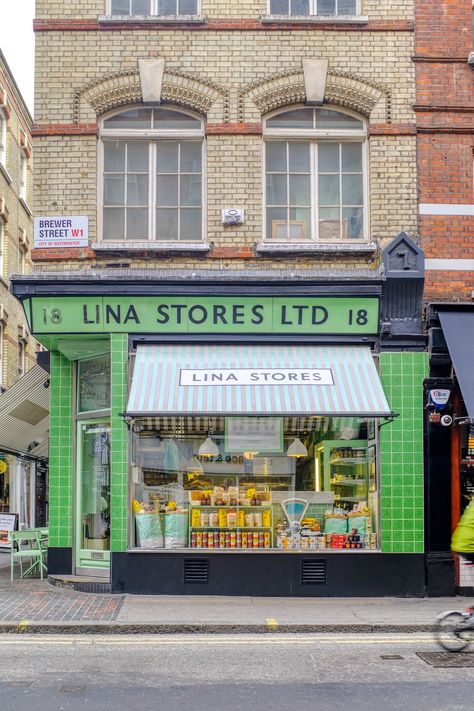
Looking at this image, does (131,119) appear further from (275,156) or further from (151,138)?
(275,156)

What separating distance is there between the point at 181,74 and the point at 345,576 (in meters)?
7.81

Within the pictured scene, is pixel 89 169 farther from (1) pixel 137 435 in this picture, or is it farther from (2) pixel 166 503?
(2) pixel 166 503

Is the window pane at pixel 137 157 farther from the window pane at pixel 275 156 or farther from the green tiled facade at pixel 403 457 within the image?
the green tiled facade at pixel 403 457

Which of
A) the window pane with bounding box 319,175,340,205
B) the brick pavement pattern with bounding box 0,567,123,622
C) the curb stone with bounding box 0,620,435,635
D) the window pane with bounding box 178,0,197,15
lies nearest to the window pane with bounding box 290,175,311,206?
the window pane with bounding box 319,175,340,205

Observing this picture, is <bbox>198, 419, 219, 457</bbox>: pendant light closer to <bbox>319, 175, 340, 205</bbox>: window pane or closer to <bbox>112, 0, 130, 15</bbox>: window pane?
<bbox>319, 175, 340, 205</bbox>: window pane

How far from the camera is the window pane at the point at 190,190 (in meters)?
14.8

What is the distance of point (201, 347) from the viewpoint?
554 inches

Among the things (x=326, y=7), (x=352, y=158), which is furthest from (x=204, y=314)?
(x=326, y=7)

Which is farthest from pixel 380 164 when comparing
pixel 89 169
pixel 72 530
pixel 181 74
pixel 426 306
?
pixel 72 530

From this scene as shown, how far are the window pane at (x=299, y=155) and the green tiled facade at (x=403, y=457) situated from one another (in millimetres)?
3267

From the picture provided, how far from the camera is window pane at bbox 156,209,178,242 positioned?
1471cm

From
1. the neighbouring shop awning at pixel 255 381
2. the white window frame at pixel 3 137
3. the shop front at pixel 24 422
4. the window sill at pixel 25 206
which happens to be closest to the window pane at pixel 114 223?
the neighbouring shop awning at pixel 255 381

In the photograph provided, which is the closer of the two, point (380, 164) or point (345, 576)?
point (345, 576)

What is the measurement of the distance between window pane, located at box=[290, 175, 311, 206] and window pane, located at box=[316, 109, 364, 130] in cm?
85
